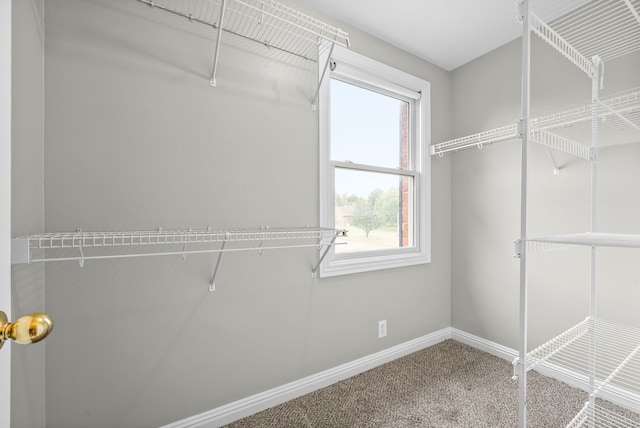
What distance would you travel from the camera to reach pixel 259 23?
4.38ft

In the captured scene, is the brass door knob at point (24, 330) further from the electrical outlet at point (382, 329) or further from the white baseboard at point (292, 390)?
the electrical outlet at point (382, 329)

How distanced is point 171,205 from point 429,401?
173 cm

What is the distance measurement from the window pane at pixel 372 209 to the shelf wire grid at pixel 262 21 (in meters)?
0.77

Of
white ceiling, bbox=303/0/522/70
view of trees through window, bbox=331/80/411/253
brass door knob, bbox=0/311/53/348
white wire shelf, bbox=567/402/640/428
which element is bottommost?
white wire shelf, bbox=567/402/640/428

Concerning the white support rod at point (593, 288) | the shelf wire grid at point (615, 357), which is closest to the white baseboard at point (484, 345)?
the shelf wire grid at point (615, 357)

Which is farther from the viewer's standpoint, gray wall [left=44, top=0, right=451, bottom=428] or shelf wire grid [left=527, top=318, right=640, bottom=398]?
shelf wire grid [left=527, top=318, right=640, bottom=398]

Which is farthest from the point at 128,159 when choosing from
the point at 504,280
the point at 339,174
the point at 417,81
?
the point at 504,280

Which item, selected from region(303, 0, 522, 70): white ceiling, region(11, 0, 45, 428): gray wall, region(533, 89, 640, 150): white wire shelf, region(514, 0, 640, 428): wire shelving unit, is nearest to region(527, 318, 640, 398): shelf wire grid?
region(514, 0, 640, 428): wire shelving unit

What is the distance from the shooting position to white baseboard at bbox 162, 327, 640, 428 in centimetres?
145

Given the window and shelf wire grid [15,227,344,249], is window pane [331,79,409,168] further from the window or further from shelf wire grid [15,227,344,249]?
shelf wire grid [15,227,344,249]

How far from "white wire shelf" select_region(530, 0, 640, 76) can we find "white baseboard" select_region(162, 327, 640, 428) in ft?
5.67

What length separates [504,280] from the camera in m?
2.16

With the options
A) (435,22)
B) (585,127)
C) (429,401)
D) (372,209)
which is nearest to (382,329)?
(429,401)
